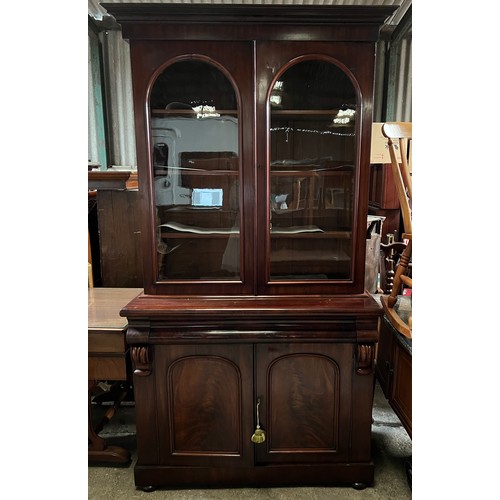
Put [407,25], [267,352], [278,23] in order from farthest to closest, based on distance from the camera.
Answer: [407,25] < [267,352] < [278,23]

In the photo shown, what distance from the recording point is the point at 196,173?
1427 millimetres

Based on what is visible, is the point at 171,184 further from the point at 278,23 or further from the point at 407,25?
the point at 407,25

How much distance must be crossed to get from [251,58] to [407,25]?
97.6 inches

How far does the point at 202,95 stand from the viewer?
4.44 ft

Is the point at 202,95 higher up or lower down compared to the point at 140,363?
higher up

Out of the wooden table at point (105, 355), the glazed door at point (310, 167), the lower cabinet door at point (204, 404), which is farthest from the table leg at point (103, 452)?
the glazed door at point (310, 167)

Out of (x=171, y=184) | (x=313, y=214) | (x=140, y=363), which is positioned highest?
(x=171, y=184)

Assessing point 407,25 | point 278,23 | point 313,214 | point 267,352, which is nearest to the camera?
point 278,23

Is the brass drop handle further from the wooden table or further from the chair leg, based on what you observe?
the chair leg

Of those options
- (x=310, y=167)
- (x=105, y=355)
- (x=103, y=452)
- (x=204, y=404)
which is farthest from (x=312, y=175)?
(x=103, y=452)

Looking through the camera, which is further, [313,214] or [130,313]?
[313,214]

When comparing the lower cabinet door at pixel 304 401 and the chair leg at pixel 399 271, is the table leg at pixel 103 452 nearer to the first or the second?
the lower cabinet door at pixel 304 401

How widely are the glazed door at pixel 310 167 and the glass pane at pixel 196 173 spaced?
14cm

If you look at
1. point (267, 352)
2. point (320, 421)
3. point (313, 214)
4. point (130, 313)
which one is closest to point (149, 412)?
point (130, 313)
